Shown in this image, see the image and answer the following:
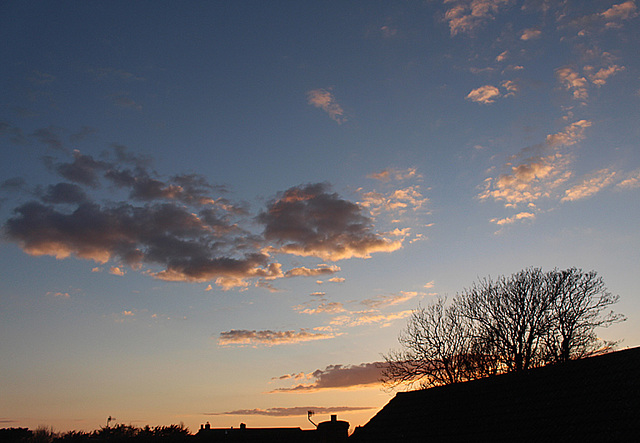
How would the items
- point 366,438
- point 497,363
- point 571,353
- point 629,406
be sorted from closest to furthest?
1. point 629,406
2. point 366,438
3. point 571,353
4. point 497,363

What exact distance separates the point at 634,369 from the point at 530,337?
777 inches

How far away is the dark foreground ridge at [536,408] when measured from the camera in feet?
45.0

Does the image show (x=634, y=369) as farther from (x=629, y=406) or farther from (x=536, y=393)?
(x=536, y=393)

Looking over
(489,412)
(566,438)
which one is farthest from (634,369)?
(489,412)

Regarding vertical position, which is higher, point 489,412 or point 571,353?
point 571,353

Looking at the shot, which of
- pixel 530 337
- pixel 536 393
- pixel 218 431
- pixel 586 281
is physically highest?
pixel 586 281

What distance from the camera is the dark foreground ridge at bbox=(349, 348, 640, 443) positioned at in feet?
45.0

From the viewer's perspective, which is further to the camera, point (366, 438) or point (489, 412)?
point (366, 438)

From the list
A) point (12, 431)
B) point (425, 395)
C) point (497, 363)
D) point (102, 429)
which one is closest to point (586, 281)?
point (497, 363)

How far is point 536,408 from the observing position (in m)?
16.3

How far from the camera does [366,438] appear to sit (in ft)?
74.5

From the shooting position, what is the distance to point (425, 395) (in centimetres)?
2322

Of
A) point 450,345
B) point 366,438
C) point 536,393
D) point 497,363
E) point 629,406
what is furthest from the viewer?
point 450,345

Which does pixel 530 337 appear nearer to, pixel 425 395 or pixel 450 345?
pixel 450 345
